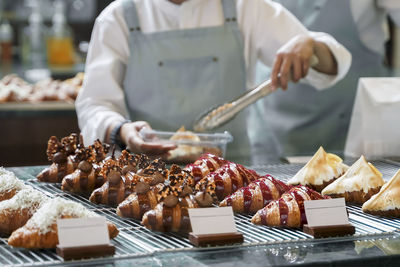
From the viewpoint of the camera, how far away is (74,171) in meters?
2.04

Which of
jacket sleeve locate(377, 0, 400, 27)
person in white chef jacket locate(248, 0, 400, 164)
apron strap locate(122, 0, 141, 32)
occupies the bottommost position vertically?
person in white chef jacket locate(248, 0, 400, 164)

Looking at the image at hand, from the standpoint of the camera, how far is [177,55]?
119 inches

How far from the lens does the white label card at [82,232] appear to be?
133 cm

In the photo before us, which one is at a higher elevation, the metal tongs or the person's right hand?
the metal tongs

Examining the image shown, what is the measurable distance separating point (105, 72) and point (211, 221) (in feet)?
5.30

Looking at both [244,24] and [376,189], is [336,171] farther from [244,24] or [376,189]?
[244,24]

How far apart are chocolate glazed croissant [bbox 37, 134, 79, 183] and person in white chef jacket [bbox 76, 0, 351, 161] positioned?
814mm

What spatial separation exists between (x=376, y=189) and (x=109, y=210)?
728 mm

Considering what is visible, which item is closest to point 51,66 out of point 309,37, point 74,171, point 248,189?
point 309,37

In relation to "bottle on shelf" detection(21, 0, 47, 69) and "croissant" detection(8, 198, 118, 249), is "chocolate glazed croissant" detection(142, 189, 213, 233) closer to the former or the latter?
"croissant" detection(8, 198, 118, 249)

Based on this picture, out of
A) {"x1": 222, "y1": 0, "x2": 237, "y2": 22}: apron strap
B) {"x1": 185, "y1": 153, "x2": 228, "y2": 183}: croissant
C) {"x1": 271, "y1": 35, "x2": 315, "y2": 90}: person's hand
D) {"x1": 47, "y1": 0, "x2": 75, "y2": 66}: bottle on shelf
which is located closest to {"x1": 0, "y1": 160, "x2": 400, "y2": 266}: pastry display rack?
{"x1": 185, "y1": 153, "x2": 228, "y2": 183}: croissant

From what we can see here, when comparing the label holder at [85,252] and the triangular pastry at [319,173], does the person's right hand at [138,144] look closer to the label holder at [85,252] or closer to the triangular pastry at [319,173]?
the triangular pastry at [319,173]

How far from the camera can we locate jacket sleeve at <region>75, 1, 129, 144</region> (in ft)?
9.62

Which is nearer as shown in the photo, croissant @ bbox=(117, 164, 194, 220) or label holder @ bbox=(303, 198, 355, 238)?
label holder @ bbox=(303, 198, 355, 238)
